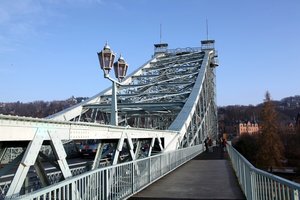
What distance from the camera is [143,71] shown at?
45719mm

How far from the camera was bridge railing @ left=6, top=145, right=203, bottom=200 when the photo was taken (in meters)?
4.97

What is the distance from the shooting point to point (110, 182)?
24.7 feet

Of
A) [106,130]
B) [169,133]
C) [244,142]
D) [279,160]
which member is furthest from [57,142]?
[244,142]

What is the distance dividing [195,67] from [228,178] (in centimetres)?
3425

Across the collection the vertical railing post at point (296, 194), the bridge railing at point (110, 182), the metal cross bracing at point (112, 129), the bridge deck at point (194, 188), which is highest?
the metal cross bracing at point (112, 129)

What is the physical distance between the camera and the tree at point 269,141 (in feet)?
175

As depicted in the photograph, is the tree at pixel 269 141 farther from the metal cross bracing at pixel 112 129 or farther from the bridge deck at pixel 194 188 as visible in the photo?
the bridge deck at pixel 194 188

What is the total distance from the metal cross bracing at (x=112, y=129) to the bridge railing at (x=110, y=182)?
0.55m

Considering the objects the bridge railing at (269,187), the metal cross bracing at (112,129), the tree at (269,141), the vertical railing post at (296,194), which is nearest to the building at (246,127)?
the tree at (269,141)

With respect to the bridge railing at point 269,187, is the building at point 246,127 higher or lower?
higher

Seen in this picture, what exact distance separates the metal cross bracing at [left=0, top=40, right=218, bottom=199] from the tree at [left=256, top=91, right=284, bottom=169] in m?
11.3

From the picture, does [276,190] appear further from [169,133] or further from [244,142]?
[244,142]

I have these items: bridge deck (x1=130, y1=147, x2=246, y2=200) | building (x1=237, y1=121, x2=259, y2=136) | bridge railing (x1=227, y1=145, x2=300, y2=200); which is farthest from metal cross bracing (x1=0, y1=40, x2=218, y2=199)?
building (x1=237, y1=121, x2=259, y2=136)

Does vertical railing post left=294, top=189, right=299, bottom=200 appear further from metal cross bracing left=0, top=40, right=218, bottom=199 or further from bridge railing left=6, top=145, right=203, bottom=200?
metal cross bracing left=0, top=40, right=218, bottom=199
